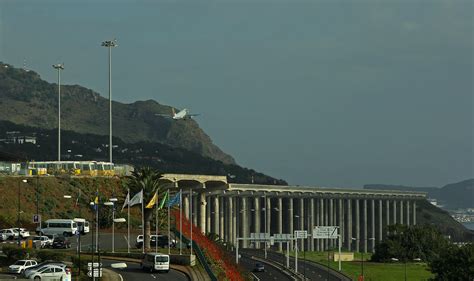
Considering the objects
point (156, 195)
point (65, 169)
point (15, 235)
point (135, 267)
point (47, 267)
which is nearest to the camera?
point (47, 267)

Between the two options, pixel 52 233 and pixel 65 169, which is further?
pixel 65 169

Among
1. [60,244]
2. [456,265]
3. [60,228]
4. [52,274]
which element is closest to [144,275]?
[52,274]

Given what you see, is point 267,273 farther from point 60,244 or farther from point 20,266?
point 20,266

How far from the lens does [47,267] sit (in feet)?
247

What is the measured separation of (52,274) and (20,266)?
776cm

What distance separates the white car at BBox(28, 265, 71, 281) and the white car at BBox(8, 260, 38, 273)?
5.28 metres

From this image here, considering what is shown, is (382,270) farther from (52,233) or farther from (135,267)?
(135,267)

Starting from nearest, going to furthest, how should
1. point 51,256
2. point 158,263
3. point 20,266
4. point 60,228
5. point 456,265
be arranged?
point 20,266, point 158,263, point 51,256, point 60,228, point 456,265

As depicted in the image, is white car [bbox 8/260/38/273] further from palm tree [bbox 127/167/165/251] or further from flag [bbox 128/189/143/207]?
palm tree [bbox 127/167/165/251]

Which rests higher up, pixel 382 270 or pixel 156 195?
pixel 156 195

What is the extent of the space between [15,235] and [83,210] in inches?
1615

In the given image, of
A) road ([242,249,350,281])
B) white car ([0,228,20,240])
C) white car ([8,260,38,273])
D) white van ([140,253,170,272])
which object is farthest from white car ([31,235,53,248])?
road ([242,249,350,281])

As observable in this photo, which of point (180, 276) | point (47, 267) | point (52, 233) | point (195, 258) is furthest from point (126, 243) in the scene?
point (47, 267)

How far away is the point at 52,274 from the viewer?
244 ft
